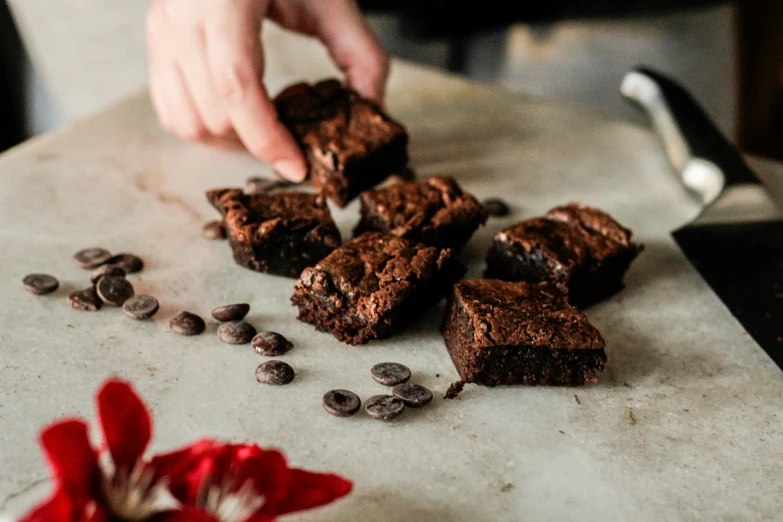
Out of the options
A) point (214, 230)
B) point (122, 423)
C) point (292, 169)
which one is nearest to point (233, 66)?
point (292, 169)

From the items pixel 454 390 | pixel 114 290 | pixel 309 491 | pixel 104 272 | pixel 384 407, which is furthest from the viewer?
pixel 104 272

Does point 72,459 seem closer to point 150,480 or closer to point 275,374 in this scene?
point 150,480

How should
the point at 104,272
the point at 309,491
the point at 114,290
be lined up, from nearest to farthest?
the point at 309,491 < the point at 114,290 < the point at 104,272

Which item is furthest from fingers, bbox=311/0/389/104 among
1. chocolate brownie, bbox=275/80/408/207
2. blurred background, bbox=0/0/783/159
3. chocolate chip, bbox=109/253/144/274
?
chocolate chip, bbox=109/253/144/274

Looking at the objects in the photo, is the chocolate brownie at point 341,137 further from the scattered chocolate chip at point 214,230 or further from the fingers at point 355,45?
the scattered chocolate chip at point 214,230

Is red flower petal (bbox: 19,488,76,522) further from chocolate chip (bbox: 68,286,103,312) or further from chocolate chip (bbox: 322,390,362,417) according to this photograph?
chocolate chip (bbox: 68,286,103,312)

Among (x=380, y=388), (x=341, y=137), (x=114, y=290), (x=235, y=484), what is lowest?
(x=380, y=388)

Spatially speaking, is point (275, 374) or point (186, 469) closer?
point (186, 469)

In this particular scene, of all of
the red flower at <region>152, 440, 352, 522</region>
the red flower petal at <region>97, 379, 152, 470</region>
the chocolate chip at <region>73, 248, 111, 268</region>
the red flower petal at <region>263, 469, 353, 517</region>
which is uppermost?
the red flower petal at <region>97, 379, 152, 470</region>
